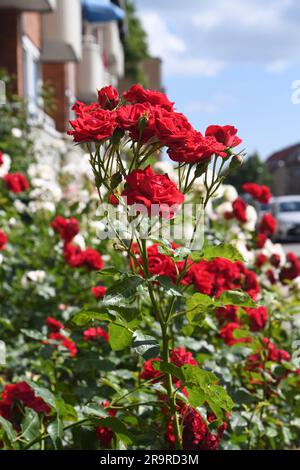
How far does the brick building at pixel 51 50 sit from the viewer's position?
13570 millimetres

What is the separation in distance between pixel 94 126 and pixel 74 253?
86.3 inches

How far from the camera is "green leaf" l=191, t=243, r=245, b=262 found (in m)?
1.89

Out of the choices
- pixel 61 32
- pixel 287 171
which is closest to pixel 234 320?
pixel 61 32

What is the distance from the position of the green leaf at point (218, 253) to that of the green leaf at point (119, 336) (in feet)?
0.80

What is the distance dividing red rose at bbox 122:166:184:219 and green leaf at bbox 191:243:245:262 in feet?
0.66

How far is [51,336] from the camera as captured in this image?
9.71 feet

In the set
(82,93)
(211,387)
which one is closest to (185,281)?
(211,387)

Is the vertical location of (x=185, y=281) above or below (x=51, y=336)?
above

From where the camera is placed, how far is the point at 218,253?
190 cm

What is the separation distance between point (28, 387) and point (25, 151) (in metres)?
7.63

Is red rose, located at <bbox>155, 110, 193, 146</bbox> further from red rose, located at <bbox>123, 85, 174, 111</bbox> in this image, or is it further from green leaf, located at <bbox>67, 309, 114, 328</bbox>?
green leaf, located at <bbox>67, 309, 114, 328</bbox>

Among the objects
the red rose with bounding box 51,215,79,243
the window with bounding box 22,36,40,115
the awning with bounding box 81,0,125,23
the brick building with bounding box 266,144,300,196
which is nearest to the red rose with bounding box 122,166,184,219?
the red rose with bounding box 51,215,79,243
